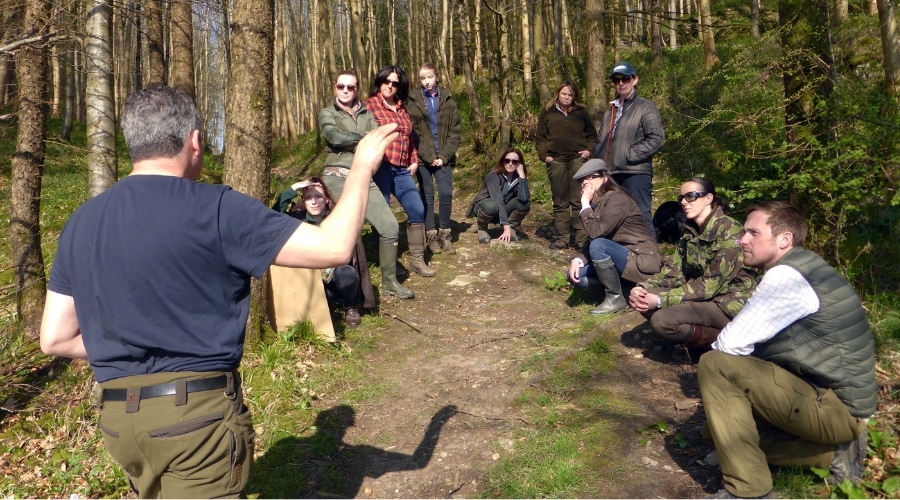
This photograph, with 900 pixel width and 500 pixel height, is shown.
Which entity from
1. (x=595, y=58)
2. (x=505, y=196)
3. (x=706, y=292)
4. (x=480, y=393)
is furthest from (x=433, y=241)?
(x=706, y=292)

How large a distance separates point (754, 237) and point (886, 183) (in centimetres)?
275

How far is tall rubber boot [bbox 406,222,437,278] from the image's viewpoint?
7.71m

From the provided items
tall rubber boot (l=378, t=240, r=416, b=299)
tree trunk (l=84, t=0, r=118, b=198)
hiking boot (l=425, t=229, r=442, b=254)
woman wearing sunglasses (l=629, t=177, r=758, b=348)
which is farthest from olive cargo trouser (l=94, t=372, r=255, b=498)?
hiking boot (l=425, t=229, r=442, b=254)

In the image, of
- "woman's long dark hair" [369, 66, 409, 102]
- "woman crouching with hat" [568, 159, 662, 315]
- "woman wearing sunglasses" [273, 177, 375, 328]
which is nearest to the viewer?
"woman crouching with hat" [568, 159, 662, 315]

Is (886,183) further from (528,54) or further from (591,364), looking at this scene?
(528,54)

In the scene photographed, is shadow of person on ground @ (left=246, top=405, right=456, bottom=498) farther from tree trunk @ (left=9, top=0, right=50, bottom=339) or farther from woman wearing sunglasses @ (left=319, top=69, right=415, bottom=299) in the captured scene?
tree trunk @ (left=9, top=0, right=50, bottom=339)

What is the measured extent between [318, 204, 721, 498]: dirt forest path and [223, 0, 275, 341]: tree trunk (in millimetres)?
1452

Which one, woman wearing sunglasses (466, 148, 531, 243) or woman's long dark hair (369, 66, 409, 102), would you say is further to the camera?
woman wearing sunglasses (466, 148, 531, 243)

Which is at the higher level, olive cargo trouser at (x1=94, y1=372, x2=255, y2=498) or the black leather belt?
the black leather belt

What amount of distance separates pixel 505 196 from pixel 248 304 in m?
6.71

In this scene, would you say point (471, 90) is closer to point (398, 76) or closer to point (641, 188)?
point (398, 76)

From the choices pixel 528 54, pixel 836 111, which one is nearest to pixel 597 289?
pixel 836 111

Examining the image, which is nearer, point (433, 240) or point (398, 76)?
point (398, 76)

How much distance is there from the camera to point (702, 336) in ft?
16.0
